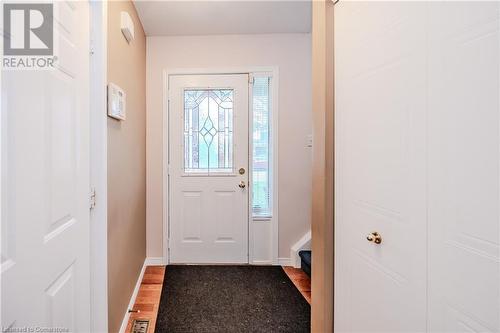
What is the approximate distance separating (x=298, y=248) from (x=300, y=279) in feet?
1.10

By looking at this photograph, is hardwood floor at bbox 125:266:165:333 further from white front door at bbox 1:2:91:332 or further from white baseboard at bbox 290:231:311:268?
white baseboard at bbox 290:231:311:268

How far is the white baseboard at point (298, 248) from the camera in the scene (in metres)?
2.57

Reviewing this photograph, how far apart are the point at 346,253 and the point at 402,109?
0.70m

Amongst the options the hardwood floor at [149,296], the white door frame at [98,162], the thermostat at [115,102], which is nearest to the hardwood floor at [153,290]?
the hardwood floor at [149,296]

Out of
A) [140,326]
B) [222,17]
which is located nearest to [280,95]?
[222,17]

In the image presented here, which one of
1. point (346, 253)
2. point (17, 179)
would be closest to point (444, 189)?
point (346, 253)

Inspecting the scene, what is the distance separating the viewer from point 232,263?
2621 millimetres

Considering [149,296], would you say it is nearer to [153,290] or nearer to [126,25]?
[153,290]

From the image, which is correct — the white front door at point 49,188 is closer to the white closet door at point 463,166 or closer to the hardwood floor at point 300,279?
the white closet door at point 463,166

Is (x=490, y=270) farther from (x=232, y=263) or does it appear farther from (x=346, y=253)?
(x=232, y=263)

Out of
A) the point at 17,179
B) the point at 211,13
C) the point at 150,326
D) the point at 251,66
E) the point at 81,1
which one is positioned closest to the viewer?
the point at 17,179

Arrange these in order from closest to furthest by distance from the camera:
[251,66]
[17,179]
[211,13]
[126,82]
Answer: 1. [17,179]
2. [126,82]
3. [211,13]
4. [251,66]

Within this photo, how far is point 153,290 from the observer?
2102mm

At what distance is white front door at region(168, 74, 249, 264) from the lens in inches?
102
